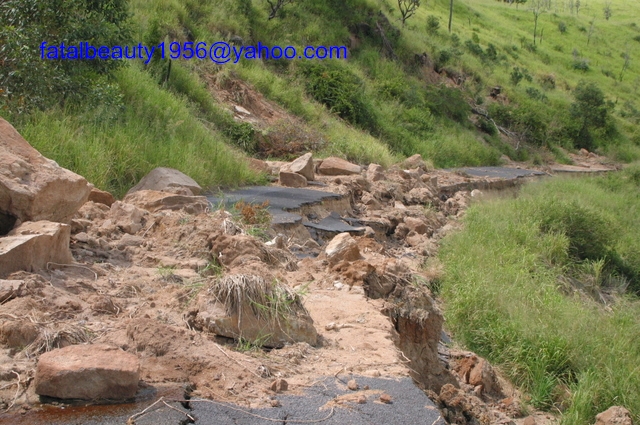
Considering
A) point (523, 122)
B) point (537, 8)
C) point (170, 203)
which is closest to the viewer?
point (170, 203)

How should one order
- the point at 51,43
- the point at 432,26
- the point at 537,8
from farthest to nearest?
the point at 537,8, the point at 432,26, the point at 51,43

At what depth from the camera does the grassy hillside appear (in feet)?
26.4

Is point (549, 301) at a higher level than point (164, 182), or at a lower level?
lower

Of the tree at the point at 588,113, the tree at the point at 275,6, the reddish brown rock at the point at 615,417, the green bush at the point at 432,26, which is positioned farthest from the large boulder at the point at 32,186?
the green bush at the point at 432,26

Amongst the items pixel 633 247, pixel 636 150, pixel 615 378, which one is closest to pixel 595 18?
pixel 636 150

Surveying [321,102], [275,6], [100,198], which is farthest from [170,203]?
[275,6]

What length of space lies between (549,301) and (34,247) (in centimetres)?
497

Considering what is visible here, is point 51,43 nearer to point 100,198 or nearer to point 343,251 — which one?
point 100,198

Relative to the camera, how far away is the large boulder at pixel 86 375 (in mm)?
2750

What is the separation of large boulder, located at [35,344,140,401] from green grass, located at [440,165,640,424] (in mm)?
3489

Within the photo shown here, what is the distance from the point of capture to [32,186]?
441 centimetres

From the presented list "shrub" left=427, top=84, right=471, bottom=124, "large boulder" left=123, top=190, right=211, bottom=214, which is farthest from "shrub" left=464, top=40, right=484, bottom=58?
"large boulder" left=123, top=190, right=211, bottom=214

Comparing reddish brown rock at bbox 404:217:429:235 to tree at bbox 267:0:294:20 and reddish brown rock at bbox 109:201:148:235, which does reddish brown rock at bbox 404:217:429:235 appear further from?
tree at bbox 267:0:294:20

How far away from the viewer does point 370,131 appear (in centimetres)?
1852
